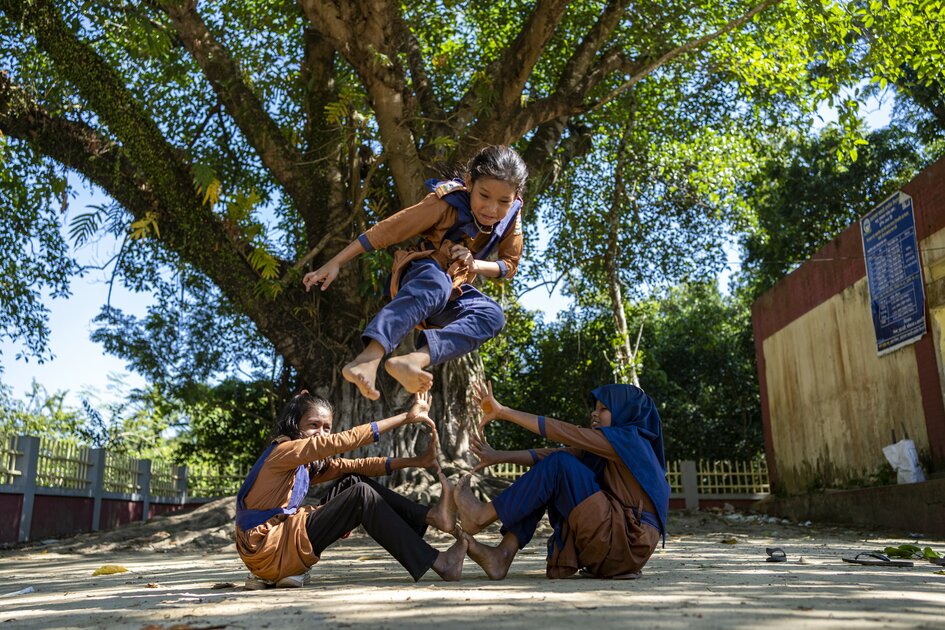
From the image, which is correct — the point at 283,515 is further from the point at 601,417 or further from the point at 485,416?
the point at 601,417

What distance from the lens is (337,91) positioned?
35.8ft

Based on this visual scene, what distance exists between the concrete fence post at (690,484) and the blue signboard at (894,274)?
7886mm

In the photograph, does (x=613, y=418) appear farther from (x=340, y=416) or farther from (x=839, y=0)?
(x=839, y=0)

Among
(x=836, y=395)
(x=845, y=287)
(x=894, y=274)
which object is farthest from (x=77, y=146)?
(x=836, y=395)

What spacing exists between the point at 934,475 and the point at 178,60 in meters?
10.9

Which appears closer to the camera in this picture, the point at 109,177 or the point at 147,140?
the point at 147,140

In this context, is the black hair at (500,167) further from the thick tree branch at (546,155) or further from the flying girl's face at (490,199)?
the thick tree branch at (546,155)

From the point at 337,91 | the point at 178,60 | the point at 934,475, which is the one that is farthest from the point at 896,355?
the point at 178,60

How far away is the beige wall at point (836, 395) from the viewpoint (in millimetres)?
10094

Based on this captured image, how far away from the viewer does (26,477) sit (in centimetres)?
1038

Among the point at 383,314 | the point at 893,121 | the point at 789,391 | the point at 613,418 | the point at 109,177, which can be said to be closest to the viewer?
the point at 383,314

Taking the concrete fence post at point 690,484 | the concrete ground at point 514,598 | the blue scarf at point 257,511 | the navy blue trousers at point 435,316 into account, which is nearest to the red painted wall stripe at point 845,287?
the concrete fence post at point 690,484

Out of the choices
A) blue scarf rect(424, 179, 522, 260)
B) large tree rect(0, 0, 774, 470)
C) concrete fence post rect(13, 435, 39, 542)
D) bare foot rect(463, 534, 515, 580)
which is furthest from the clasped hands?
concrete fence post rect(13, 435, 39, 542)

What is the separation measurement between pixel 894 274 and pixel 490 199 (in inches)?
295
